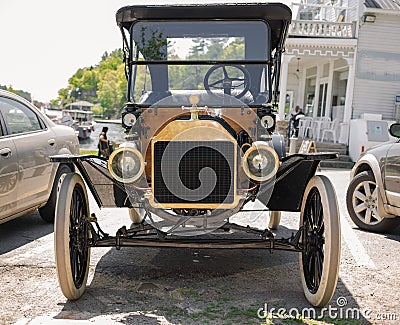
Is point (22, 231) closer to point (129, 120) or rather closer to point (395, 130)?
point (129, 120)

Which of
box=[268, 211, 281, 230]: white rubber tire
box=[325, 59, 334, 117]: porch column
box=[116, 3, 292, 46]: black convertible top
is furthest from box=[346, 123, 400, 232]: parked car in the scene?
box=[325, 59, 334, 117]: porch column

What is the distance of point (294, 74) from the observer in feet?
82.2

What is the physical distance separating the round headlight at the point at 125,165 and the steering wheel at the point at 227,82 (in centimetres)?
149

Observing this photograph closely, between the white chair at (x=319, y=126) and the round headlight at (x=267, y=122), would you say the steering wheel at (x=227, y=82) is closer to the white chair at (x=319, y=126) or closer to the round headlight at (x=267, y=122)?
the round headlight at (x=267, y=122)

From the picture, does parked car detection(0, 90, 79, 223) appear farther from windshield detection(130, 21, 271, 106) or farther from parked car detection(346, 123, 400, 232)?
parked car detection(346, 123, 400, 232)

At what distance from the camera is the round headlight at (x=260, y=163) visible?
165 inches

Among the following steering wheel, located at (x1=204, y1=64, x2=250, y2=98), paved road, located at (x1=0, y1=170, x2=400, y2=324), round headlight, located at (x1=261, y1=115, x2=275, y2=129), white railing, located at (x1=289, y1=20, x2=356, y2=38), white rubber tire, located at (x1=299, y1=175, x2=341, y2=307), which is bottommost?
Result: paved road, located at (x1=0, y1=170, x2=400, y2=324)

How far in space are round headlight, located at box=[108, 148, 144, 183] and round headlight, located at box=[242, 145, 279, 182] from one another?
0.86 m

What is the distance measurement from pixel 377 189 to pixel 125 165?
3.67 meters

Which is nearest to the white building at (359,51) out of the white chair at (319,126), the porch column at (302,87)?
the white chair at (319,126)

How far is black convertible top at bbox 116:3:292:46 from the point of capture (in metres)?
4.91

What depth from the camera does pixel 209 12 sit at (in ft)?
16.4

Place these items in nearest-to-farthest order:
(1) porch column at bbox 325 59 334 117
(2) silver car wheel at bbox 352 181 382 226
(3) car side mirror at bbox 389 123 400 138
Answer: (3) car side mirror at bbox 389 123 400 138 → (2) silver car wheel at bbox 352 181 382 226 → (1) porch column at bbox 325 59 334 117

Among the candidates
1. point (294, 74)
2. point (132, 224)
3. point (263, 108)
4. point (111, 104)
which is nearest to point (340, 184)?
point (132, 224)
